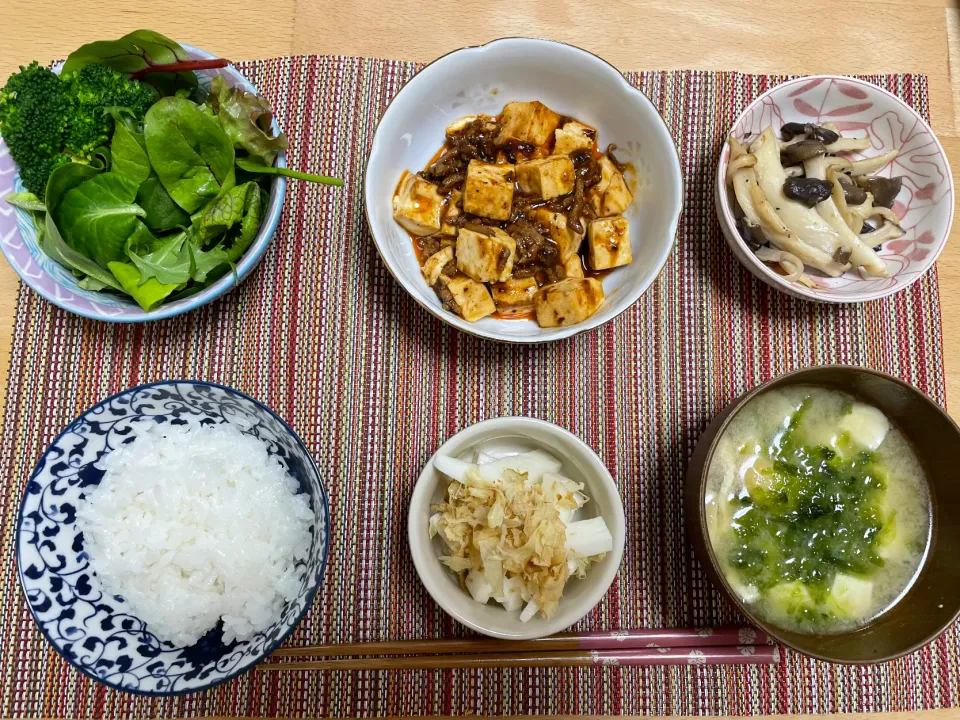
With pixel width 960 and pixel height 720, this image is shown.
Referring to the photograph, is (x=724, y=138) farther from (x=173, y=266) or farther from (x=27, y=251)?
(x=27, y=251)

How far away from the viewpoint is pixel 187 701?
1529mm

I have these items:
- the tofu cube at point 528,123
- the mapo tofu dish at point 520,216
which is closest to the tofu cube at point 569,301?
the mapo tofu dish at point 520,216

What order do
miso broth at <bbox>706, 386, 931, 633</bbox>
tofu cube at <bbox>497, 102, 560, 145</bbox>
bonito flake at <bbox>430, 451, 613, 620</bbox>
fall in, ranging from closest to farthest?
bonito flake at <bbox>430, 451, 613, 620</bbox> < miso broth at <bbox>706, 386, 931, 633</bbox> < tofu cube at <bbox>497, 102, 560, 145</bbox>

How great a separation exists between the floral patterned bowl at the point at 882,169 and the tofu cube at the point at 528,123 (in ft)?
1.48

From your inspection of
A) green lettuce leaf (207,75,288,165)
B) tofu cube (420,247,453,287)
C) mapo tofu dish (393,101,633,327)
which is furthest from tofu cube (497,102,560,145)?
green lettuce leaf (207,75,288,165)

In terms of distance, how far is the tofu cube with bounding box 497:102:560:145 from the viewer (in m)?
1.63

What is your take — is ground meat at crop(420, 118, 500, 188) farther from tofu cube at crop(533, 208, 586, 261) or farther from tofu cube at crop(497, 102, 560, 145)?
tofu cube at crop(533, 208, 586, 261)

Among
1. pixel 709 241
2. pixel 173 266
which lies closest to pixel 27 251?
pixel 173 266

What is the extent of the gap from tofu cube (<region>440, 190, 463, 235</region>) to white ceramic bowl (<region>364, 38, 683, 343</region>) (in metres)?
0.11

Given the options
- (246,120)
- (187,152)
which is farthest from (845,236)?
(187,152)

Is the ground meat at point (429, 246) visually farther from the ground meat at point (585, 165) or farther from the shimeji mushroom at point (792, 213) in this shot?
the shimeji mushroom at point (792, 213)

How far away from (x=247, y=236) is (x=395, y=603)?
3.14 ft

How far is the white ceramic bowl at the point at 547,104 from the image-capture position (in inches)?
58.3

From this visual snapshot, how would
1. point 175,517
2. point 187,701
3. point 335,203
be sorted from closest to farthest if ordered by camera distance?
point 175,517 → point 187,701 → point 335,203
